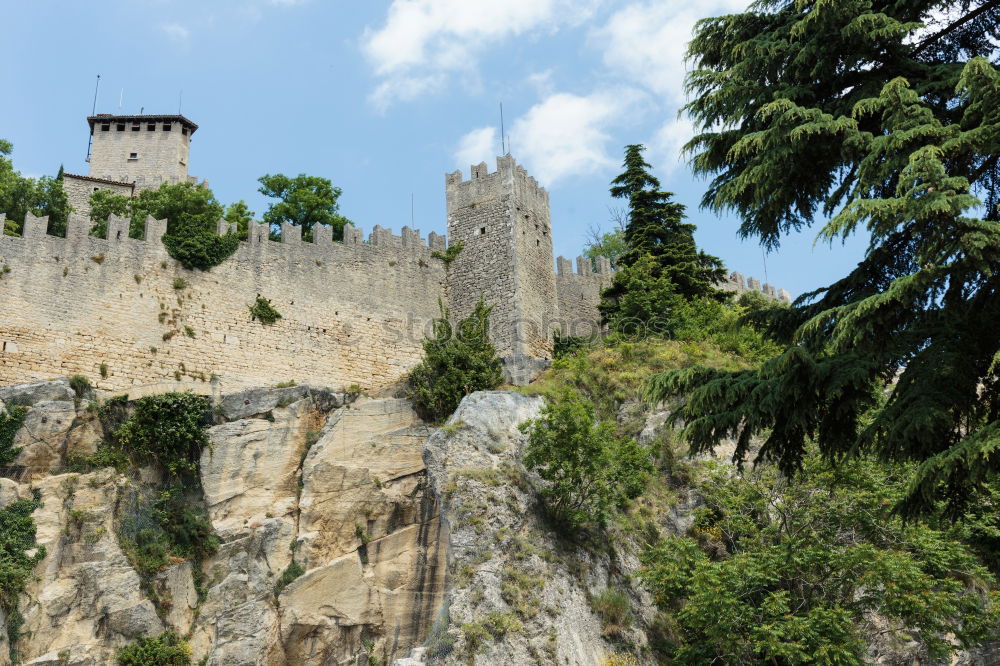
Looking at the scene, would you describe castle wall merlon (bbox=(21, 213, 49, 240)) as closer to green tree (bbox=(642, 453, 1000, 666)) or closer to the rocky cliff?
the rocky cliff

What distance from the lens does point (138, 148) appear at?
46469 mm

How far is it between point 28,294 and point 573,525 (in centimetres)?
1315

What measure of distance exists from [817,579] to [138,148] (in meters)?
39.8

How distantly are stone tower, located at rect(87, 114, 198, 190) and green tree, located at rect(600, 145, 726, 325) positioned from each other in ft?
77.9

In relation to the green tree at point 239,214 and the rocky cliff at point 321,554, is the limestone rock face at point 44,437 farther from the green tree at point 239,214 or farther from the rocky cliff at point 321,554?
the green tree at point 239,214

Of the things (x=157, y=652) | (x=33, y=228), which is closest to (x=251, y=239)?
(x=33, y=228)

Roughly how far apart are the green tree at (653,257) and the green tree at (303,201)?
360 inches

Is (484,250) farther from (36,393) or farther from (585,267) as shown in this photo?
(36,393)

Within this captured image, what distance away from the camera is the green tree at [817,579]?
14812 mm

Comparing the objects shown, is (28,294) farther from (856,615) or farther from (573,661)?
(856,615)

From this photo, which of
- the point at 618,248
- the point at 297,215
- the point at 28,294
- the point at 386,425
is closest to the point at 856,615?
the point at 386,425

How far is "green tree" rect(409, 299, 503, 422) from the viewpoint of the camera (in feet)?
72.9

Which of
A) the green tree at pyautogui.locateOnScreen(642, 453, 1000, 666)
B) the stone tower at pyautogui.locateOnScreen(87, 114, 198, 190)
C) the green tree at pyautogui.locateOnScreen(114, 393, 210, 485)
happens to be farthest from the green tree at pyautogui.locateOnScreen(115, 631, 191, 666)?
the stone tower at pyautogui.locateOnScreen(87, 114, 198, 190)

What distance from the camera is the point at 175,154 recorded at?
153 ft
